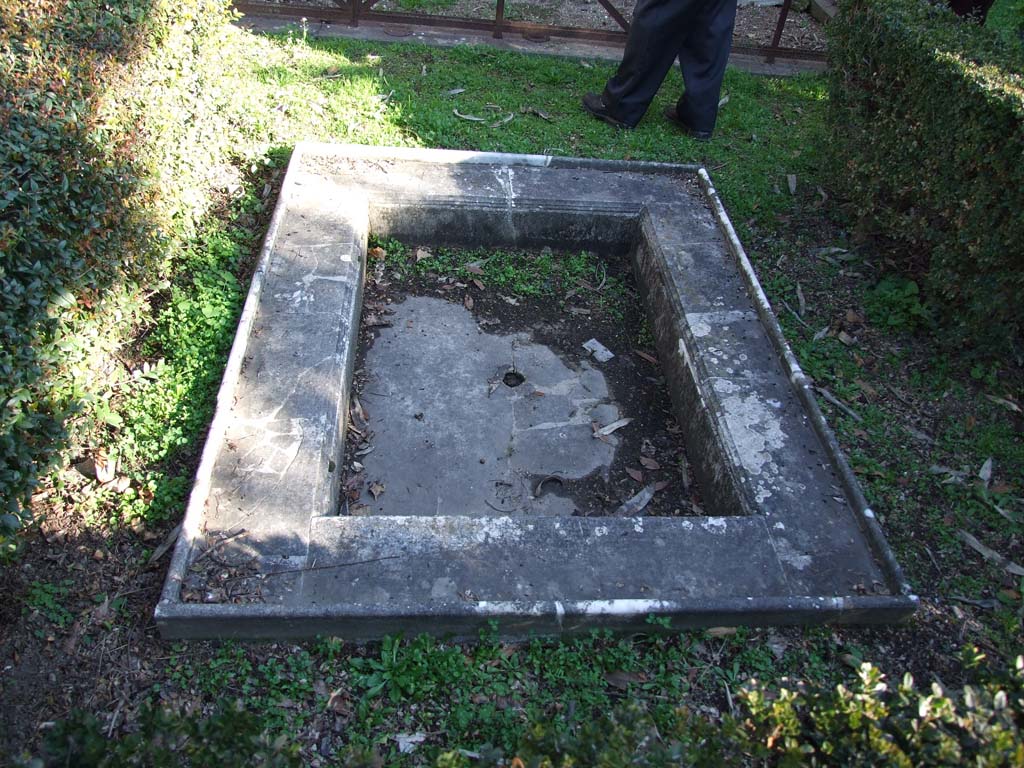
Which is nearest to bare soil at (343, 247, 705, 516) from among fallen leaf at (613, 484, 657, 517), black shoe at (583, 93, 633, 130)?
fallen leaf at (613, 484, 657, 517)

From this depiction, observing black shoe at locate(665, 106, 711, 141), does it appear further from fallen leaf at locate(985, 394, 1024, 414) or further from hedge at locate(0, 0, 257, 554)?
hedge at locate(0, 0, 257, 554)

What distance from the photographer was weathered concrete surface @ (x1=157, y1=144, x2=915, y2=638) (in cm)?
318

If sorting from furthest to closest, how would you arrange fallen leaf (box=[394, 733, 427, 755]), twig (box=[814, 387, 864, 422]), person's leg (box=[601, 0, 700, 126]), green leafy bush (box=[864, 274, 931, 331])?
person's leg (box=[601, 0, 700, 126]) < green leafy bush (box=[864, 274, 931, 331]) < twig (box=[814, 387, 864, 422]) < fallen leaf (box=[394, 733, 427, 755])

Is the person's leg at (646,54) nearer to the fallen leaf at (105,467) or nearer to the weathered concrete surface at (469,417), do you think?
the weathered concrete surface at (469,417)

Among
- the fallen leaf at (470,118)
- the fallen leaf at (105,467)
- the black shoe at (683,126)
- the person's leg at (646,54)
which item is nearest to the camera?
the fallen leaf at (105,467)

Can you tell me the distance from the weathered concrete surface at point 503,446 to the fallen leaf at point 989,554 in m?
0.70

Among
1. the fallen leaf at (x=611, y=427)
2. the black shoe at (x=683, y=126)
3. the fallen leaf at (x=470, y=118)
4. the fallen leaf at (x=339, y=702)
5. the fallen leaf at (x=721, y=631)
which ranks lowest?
the fallen leaf at (x=339, y=702)

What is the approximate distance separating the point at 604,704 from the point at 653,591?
20.8 inches

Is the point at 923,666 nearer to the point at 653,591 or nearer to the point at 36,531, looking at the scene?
the point at 653,591

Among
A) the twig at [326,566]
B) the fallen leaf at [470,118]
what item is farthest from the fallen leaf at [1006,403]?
the fallen leaf at [470,118]

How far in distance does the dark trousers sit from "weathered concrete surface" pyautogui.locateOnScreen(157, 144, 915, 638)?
1153 mm

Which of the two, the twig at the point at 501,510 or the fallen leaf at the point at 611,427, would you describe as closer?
the twig at the point at 501,510

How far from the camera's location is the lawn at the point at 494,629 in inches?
116

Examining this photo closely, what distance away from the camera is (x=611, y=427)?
15.1 feet
